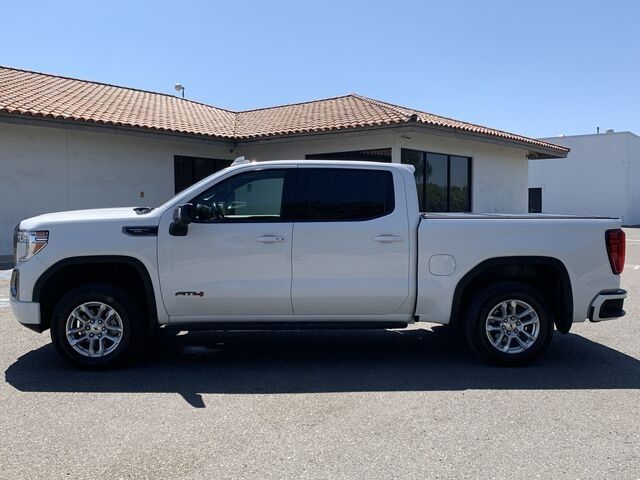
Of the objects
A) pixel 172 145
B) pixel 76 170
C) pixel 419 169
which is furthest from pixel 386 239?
pixel 172 145

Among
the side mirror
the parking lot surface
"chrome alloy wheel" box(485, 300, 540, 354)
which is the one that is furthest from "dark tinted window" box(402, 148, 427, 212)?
the side mirror

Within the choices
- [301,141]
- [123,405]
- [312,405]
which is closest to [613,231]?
[312,405]

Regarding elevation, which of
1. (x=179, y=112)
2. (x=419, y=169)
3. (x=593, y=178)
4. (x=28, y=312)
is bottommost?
(x=28, y=312)

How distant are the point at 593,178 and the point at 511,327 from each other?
3976 centimetres

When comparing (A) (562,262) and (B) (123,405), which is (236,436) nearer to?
(B) (123,405)

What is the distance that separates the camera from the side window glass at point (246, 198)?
217 inches

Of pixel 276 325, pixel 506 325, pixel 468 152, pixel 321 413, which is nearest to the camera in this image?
pixel 321 413

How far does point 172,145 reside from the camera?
54.1 ft

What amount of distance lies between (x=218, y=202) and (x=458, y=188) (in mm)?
13311

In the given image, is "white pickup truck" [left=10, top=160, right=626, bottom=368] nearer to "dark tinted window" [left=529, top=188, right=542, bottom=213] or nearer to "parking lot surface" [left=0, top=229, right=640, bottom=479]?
"parking lot surface" [left=0, top=229, right=640, bottom=479]

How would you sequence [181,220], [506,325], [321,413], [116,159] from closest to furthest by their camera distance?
1. [321,413]
2. [181,220]
3. [506,325]
4. [116,159]

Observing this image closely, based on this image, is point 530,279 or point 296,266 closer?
point 296,266

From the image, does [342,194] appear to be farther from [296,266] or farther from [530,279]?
[530,279]

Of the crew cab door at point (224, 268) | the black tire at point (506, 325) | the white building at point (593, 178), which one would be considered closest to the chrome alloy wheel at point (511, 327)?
the black tire at point (506, 325)
